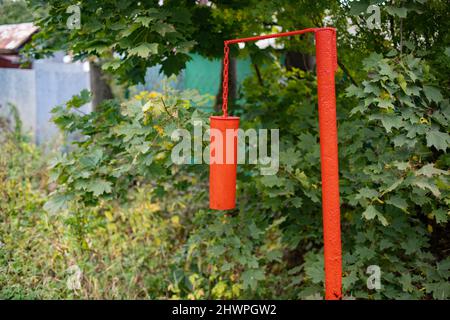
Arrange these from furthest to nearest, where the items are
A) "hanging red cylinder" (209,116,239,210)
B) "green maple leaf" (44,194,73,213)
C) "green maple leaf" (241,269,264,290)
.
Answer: "green maple leaf" (241,269,264,290), "green maple leaf" (44,194,73,213), "hanging red cylinder" (209,116,239,210)

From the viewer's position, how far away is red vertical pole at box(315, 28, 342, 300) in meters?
2.79

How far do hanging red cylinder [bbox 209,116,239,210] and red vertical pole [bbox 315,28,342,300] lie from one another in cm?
46

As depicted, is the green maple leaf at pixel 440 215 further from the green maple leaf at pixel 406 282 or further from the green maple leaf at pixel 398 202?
the green maple leaf at pixel 406 282

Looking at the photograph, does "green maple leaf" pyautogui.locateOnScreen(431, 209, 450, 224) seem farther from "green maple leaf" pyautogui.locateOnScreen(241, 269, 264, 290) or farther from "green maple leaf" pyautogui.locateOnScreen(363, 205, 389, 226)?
"green maple leaf" pyautogui.locateOnScreen(241, 269, 264, 290)

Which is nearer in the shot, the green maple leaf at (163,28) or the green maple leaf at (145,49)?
the green maple leaf at (145,49)

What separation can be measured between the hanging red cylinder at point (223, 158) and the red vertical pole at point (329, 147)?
0.46m

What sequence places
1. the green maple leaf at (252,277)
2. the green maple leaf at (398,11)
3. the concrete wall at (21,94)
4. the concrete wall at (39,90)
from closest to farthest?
1. the green maple leaf at (398,11)
2. the green maple leaf at (252,277)
3. the concrete wall at (21,94)
4. the concrete wall at (39,90)

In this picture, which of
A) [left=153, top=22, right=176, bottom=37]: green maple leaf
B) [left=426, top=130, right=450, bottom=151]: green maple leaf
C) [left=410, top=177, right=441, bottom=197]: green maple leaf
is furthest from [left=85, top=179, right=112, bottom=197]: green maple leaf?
[left=426, top=130, right=450, bottom=151]: green maple leaf

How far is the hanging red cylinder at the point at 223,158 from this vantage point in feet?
9.02

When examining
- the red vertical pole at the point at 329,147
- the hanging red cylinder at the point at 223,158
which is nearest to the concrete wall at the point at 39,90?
the hanging red cylinder at the point at 223,158

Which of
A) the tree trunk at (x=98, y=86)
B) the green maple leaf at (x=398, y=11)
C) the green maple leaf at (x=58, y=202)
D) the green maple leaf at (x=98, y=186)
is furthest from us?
the tree trunk at (x=98, y=86)

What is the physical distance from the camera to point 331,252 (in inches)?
114

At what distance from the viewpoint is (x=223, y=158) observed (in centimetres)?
278

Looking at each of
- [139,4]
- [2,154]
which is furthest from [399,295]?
[2,154]
